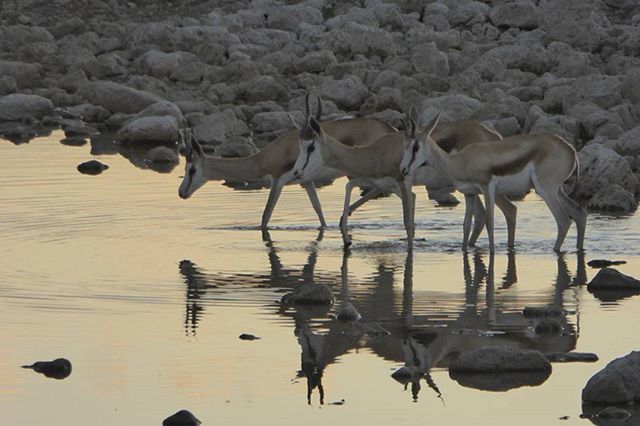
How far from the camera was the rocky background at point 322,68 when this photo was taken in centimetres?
2588

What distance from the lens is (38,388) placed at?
32.6 feet

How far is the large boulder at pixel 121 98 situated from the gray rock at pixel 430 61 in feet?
16.9

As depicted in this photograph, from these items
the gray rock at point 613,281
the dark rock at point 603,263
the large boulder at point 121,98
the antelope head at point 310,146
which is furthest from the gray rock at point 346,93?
the gray rock at point 613,281

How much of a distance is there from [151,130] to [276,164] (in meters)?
7.92

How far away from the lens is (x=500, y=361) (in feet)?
34.2

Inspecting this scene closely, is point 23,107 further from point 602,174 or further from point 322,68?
point 602,174

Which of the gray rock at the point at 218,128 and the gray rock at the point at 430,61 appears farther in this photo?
the gray rock at the point at 430,61

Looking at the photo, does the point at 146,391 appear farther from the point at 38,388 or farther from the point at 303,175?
the point at 303,175

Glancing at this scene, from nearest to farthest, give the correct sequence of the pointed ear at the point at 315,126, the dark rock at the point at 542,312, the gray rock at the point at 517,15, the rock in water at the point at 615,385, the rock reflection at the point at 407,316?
the rock in water at the point at 615,385 < the rock reflection at the point at 407,316 < the dark rock at the point at 542,312 < the pointed ear at the point at 315,126 < the gray rock at the point at 517,15

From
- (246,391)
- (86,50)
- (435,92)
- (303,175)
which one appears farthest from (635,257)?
(86,50)

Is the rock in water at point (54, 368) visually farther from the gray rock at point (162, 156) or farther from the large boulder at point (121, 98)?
the large boulder at point (121, 98)

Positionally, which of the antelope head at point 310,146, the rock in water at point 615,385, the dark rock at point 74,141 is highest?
the antelope head at point 310,146

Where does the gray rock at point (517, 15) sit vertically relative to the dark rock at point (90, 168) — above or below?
above

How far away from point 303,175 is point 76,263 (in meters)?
3.42
